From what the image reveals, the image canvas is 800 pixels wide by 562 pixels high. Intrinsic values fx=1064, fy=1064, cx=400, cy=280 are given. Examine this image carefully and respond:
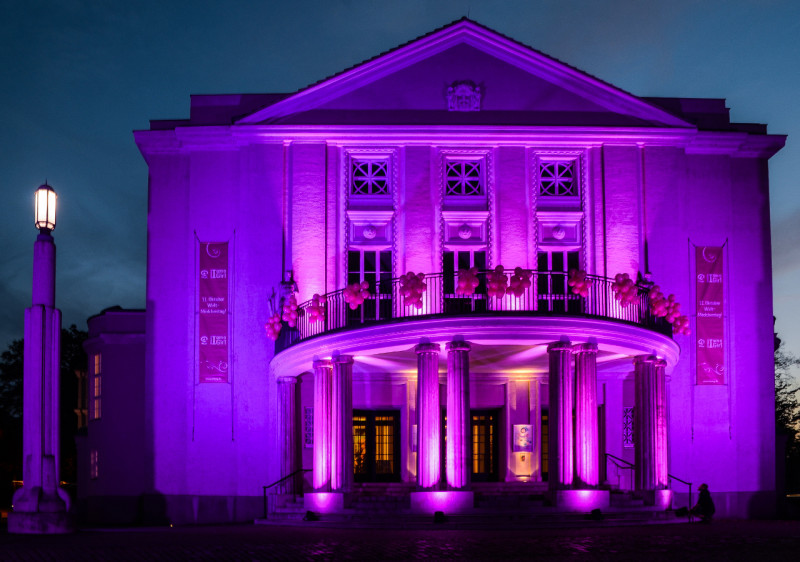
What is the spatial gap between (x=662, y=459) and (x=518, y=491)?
4.34 metres

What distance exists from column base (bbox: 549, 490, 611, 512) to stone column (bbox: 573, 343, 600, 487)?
0.38m

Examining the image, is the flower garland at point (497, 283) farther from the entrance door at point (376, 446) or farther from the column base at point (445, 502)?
the entrance door at point (376, 446)

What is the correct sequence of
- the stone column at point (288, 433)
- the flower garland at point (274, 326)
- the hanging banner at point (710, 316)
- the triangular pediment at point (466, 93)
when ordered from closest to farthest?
the stone column at point (288, 433), the flower garland at point (274, 326), the hanging banner at point (710, 316), the triangular pediment at point (466, 93)

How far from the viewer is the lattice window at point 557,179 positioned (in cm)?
3338

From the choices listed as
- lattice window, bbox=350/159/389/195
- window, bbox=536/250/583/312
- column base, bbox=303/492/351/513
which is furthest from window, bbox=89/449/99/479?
window, bbox=536/250/583/312

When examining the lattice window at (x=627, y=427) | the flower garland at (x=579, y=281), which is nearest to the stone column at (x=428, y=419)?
the flower garland at (x=579, y=281)

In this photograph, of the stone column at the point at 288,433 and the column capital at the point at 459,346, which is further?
the stone column at the point at 288,433

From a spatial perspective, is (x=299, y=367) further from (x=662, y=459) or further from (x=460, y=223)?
(x=662, y=459)

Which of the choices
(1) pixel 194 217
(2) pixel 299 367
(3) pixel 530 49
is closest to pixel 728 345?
(3) pixel 530 49

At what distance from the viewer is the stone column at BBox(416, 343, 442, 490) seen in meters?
25.2

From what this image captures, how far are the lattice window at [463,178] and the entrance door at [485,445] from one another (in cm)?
687

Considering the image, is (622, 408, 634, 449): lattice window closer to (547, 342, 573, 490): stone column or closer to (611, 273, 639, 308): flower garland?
(611, 273, 639, 308): flower garland

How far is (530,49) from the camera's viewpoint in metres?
33.0

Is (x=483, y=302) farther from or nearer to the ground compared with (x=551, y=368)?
farther from the ground
